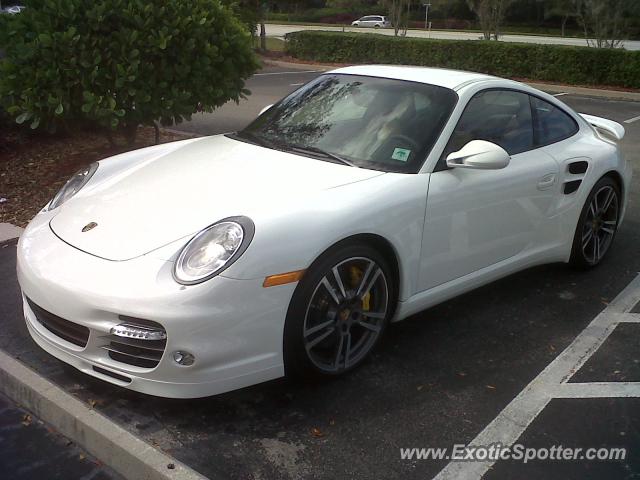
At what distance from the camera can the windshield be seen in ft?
11.8

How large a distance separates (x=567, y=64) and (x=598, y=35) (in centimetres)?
194

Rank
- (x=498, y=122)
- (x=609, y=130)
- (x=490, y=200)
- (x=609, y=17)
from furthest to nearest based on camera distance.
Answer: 1. (x=609, y=17)
2. (x=609, y=130)
3. (x=498, y=122)
4. (x=490, y=200)

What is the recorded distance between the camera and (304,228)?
2.93 meters

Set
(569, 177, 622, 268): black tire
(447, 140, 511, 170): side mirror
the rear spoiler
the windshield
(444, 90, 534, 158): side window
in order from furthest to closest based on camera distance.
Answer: the rear spoiler
(569, 177, 622, 268): black tire
(444, 90, 534, 158): side window
the windshield
(447, 140, 511, 170): side mirror

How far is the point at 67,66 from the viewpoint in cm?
606

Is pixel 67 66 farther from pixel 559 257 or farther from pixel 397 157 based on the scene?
pixel 559 257

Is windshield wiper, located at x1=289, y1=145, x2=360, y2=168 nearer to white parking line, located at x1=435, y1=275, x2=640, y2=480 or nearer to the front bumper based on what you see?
the front bumper

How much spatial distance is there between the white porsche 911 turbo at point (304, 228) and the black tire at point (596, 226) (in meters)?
0.06

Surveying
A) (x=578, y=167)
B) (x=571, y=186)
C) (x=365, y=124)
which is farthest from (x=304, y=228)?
(x=578, y=167)

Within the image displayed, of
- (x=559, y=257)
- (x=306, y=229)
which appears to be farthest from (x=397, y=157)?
(x=559, y=257)

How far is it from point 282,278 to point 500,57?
18124mm

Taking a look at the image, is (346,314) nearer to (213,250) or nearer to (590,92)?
(213,250)

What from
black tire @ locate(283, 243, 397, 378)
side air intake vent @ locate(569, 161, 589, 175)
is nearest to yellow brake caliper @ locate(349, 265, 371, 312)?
black tire @ locate(283, 243, 397, 378)

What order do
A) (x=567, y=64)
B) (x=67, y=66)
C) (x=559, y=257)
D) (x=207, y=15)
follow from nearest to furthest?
1. (x=559, y=257)
2. (x=67, y=66)
3. (x=207, y=15)
4. (x=567, y=64)
